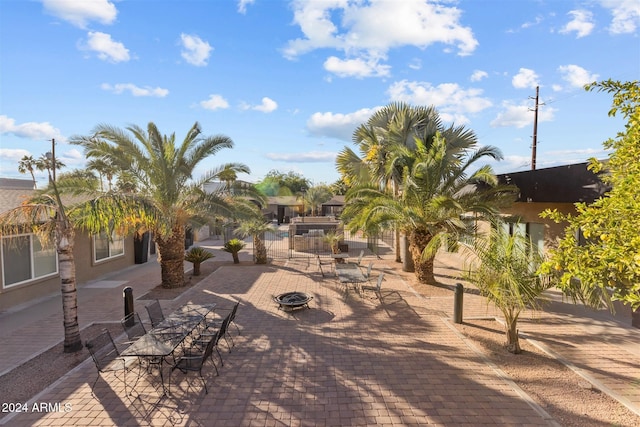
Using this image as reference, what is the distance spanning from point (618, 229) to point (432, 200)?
7.52 metres

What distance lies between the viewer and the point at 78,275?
1295 centimetres

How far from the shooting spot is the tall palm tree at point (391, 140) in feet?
42.4

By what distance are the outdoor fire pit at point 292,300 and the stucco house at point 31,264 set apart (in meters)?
4.90

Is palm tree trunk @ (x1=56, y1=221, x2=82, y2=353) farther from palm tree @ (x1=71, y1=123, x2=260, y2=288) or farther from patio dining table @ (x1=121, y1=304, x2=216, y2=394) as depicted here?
palm tree @ (x1=71, y1=123, x2=260, y2=288)

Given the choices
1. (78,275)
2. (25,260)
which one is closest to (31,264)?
(25,260)

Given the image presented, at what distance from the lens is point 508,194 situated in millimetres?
11688

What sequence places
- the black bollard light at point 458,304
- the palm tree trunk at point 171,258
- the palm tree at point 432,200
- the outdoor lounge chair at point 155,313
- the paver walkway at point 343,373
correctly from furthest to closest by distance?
1. the palm tree trunk at point 171,258
2. the palm tree at point 432,200
3. the black bollard light at point 458,304
4. the outdoor lounge chair at point 155,313
5. the paver walkway at point 343,373

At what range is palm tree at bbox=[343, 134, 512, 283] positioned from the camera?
11.0 m

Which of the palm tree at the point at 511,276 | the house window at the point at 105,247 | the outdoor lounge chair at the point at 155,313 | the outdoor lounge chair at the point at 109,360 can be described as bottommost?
the outdoor lounge chair at the point at 109,360

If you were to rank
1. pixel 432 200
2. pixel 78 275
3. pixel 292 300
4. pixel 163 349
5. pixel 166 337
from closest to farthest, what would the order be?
pixel 163 349, pixel 166 337, pixel 292 300, pixel 432 200, pixel 78 275

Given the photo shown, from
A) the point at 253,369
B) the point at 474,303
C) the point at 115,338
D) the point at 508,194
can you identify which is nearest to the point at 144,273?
the point at 115,338

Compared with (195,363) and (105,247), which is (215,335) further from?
(105,247)

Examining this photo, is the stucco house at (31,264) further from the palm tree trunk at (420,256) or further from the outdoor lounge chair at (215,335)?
the palm tree trunk at (420,256)

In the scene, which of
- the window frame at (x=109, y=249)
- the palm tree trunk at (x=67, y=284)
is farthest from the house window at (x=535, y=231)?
the window frame at (x=109, y=249)
